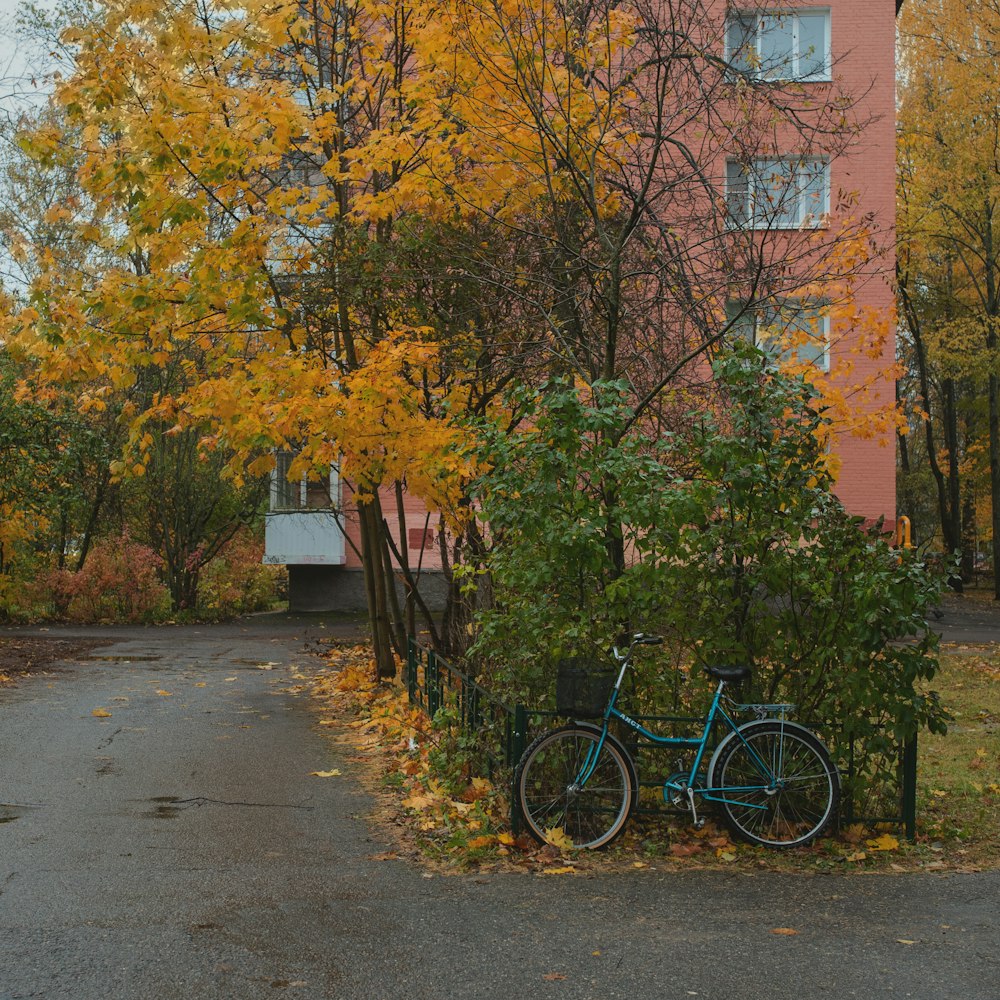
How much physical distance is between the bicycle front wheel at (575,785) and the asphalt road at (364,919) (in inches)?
21.4

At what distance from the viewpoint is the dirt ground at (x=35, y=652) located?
16297 millimetres

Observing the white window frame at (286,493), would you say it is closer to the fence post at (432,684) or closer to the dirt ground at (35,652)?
the dirt ground at (35,652)

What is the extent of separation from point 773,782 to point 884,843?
2.31 feet

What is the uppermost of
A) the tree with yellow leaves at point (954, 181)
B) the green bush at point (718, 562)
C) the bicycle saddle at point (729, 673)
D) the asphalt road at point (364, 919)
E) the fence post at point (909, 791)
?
the tree with yellow leaves at point (954, 181)

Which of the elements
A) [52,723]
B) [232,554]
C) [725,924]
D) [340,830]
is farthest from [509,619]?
[232,554]

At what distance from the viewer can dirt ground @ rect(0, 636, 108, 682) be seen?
1630cm

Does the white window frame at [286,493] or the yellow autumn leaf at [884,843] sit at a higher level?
the white window frame at [286,493]

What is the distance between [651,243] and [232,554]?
790 inches

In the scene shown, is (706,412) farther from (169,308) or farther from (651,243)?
(169,308)

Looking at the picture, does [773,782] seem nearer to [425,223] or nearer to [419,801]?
[419,801]

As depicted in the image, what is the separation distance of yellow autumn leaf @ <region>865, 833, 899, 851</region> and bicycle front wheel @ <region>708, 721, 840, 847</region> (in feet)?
0.88

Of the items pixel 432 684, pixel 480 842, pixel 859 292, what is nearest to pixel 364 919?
pixel 480 842

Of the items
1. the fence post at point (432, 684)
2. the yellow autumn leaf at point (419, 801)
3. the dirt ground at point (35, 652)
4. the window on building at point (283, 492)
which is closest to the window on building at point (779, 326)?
the yellow autumn leaf at point (419, 801)

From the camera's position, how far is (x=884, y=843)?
6.84 metres
